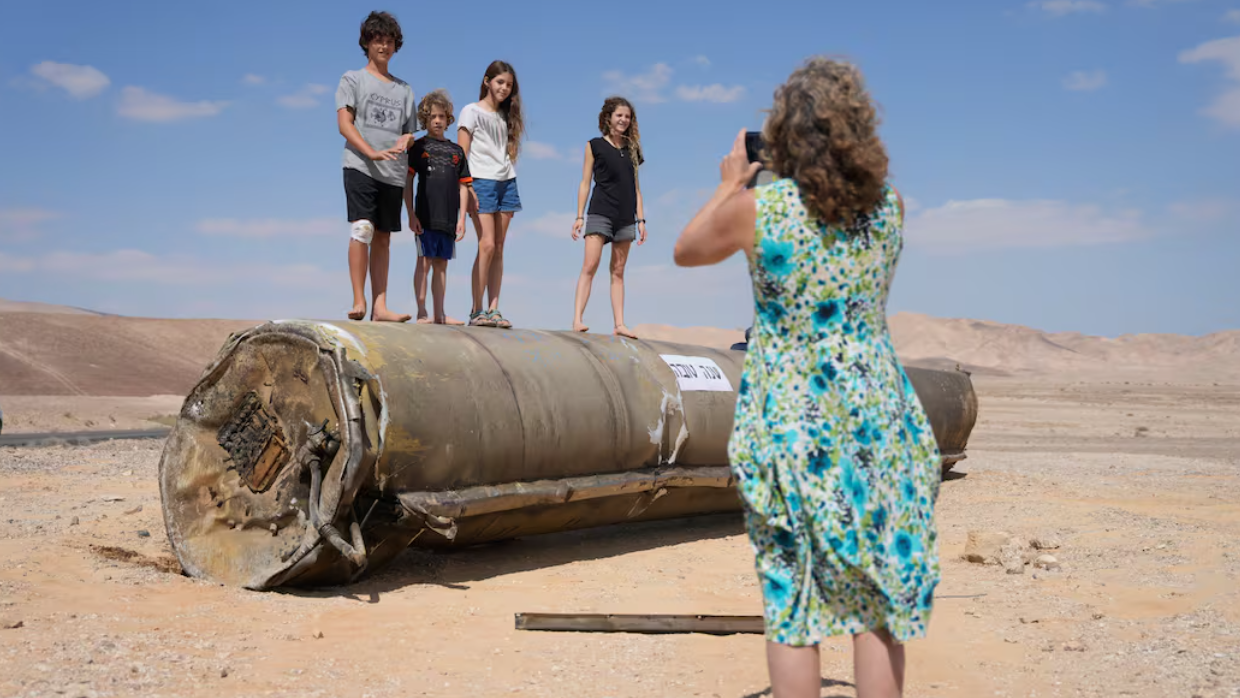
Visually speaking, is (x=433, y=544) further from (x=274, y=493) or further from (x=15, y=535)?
(x=15, y=535)

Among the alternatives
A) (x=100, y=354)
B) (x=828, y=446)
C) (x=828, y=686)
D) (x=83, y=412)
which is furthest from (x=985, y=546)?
(x=100, y=354)

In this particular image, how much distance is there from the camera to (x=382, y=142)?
20.9 feet

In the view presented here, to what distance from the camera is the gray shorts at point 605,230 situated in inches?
288

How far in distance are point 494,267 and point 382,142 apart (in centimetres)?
Result: 121

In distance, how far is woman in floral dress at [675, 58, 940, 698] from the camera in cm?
244

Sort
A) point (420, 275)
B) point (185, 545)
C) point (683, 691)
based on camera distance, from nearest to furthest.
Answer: point (683, 691) → point (185, 545) → point (420, 275)

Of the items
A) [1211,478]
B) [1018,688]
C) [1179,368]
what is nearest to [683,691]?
[1018,688]

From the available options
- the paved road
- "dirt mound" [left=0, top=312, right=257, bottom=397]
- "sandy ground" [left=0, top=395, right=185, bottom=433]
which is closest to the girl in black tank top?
the paved road

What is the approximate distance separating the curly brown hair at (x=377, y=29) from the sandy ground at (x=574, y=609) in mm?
3105

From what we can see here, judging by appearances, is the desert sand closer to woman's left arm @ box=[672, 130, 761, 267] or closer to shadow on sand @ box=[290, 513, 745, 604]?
shadow on sand @ box=[290, 513, 745, 604]

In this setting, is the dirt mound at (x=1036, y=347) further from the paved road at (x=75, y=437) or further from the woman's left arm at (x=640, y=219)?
the woman's left arm at (x=640, y=219)

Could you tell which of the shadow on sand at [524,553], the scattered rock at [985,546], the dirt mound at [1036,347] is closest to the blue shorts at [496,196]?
the shadow on sand at [524,553]

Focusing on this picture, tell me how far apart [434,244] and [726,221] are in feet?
14.9

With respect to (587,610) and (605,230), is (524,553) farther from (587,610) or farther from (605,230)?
(605,230)
